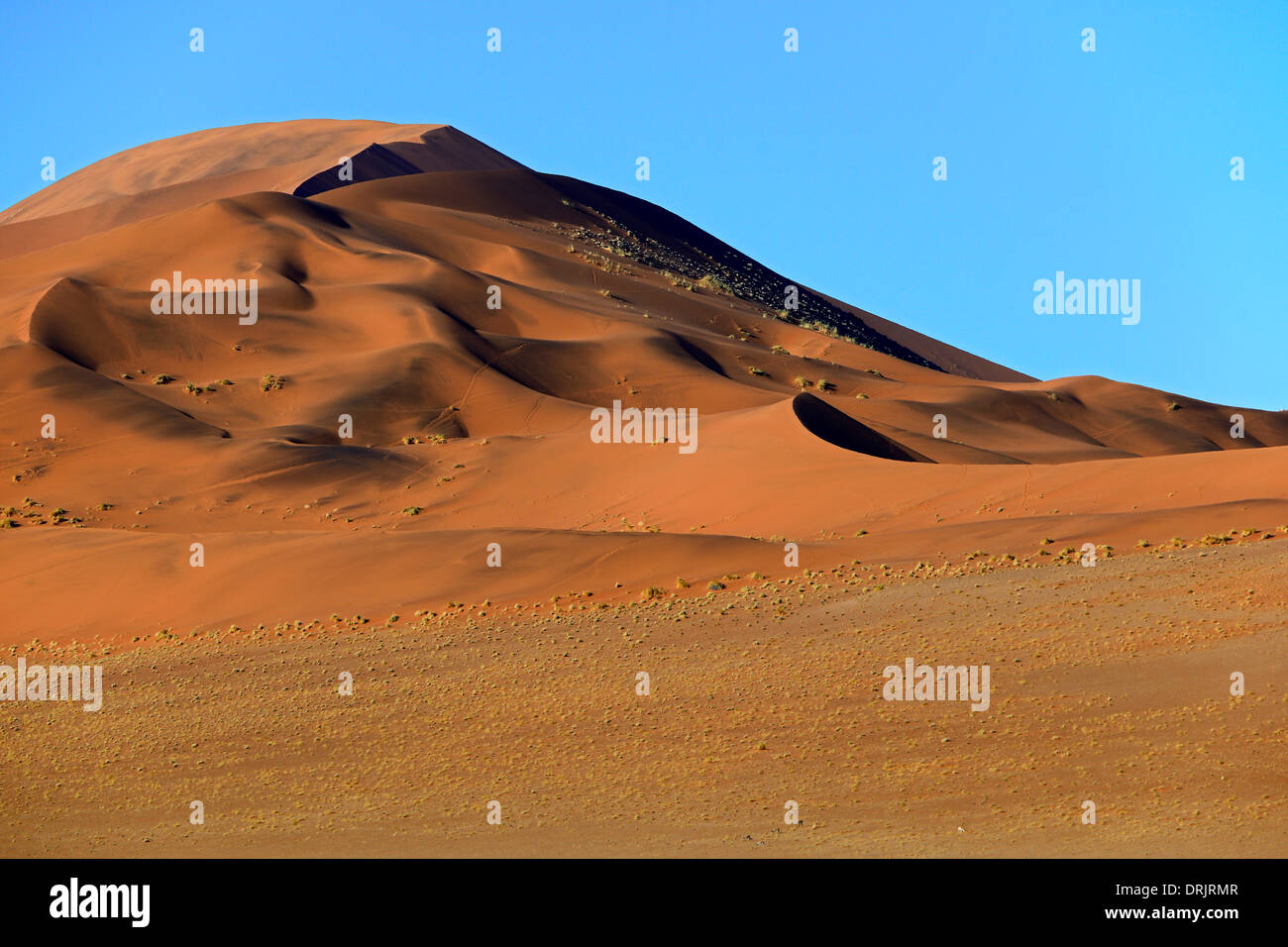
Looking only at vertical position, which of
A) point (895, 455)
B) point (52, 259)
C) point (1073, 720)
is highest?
point (52, 259)

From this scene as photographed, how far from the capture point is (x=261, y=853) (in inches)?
544

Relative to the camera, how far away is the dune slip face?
53.0 ft

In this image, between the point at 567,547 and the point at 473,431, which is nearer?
the point at 567,547

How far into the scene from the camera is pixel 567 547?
2689 centimetres

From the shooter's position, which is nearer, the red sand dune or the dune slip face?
the dune slip face

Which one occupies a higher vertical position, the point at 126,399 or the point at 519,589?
the point at 126,399

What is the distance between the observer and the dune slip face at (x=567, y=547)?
16.1 m

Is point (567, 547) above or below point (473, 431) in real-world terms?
below

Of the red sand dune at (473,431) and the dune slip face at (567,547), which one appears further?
the red sand dune at (473,431)

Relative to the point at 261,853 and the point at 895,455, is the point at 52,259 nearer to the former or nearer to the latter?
the point at 895,455
